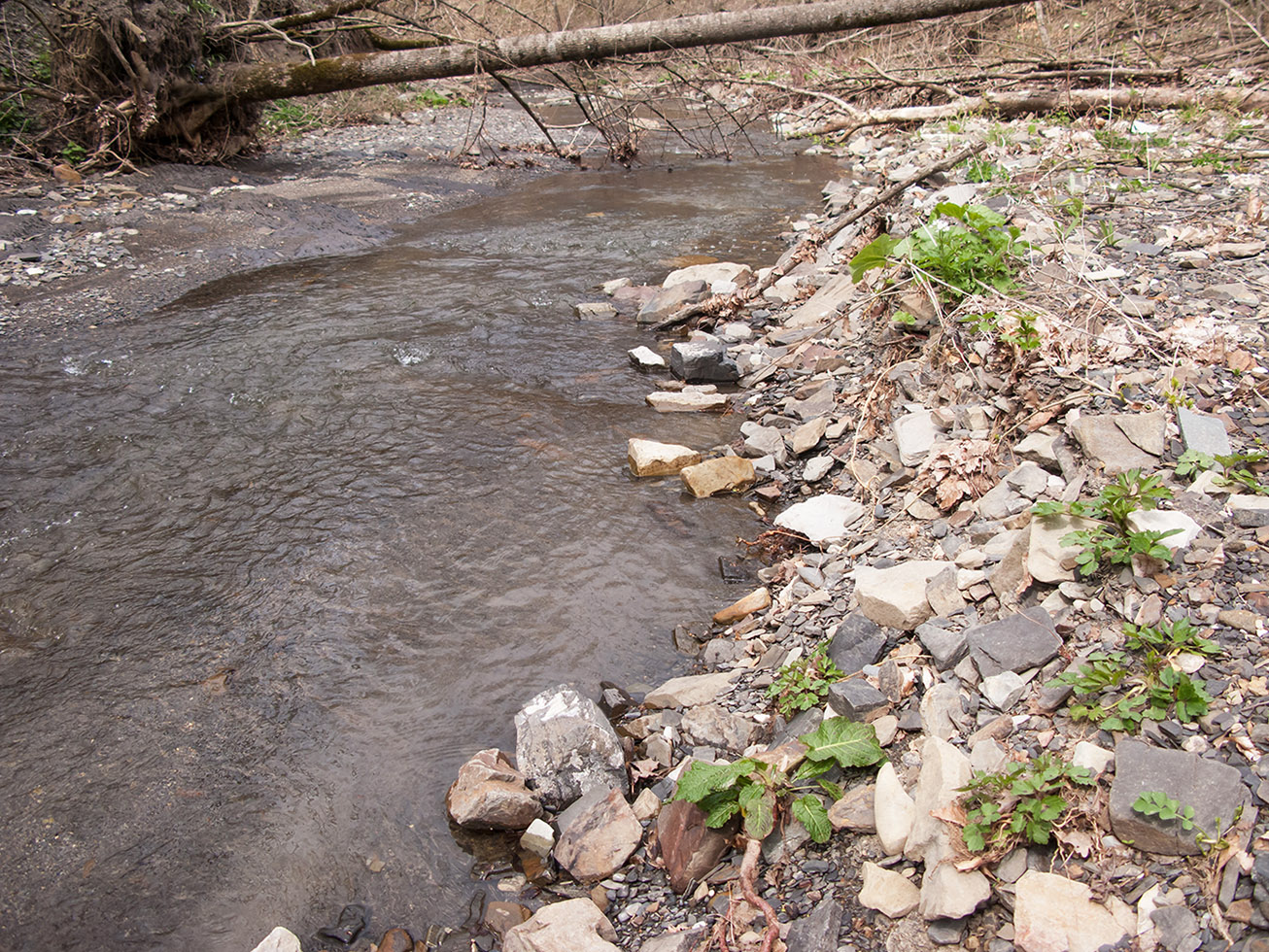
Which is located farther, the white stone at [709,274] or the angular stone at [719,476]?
the white stone at [709,274]

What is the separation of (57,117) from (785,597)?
8.04 m

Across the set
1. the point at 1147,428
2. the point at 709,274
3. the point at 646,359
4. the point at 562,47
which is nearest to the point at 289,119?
the point at 562,47

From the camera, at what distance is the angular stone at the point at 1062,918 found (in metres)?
1.53

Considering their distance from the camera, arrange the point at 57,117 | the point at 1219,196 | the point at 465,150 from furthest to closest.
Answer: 1. the point at 465,150
2. the point at 57,117
3. the point at 1219,196

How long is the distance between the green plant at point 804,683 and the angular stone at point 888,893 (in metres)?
0.59

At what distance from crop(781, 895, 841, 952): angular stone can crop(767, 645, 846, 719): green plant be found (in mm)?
Result: 621

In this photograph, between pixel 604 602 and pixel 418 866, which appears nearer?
pixel 418 866

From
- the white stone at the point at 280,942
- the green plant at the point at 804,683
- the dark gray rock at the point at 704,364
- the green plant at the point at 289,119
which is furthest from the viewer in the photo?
the green plant at the point at 289,119

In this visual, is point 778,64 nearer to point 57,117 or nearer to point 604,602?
point 57,117

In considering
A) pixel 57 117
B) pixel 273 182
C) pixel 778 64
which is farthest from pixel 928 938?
pixel 778 64

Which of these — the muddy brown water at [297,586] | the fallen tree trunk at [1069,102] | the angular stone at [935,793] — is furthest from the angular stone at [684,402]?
the fallen tree trunk at [1069,102]

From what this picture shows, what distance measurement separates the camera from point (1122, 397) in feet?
9.23

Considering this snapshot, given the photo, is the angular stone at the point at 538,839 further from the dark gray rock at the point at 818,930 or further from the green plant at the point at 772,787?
the dark gray rock at the point at 818,930

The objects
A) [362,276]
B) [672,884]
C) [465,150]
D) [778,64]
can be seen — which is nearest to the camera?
[672,884]
